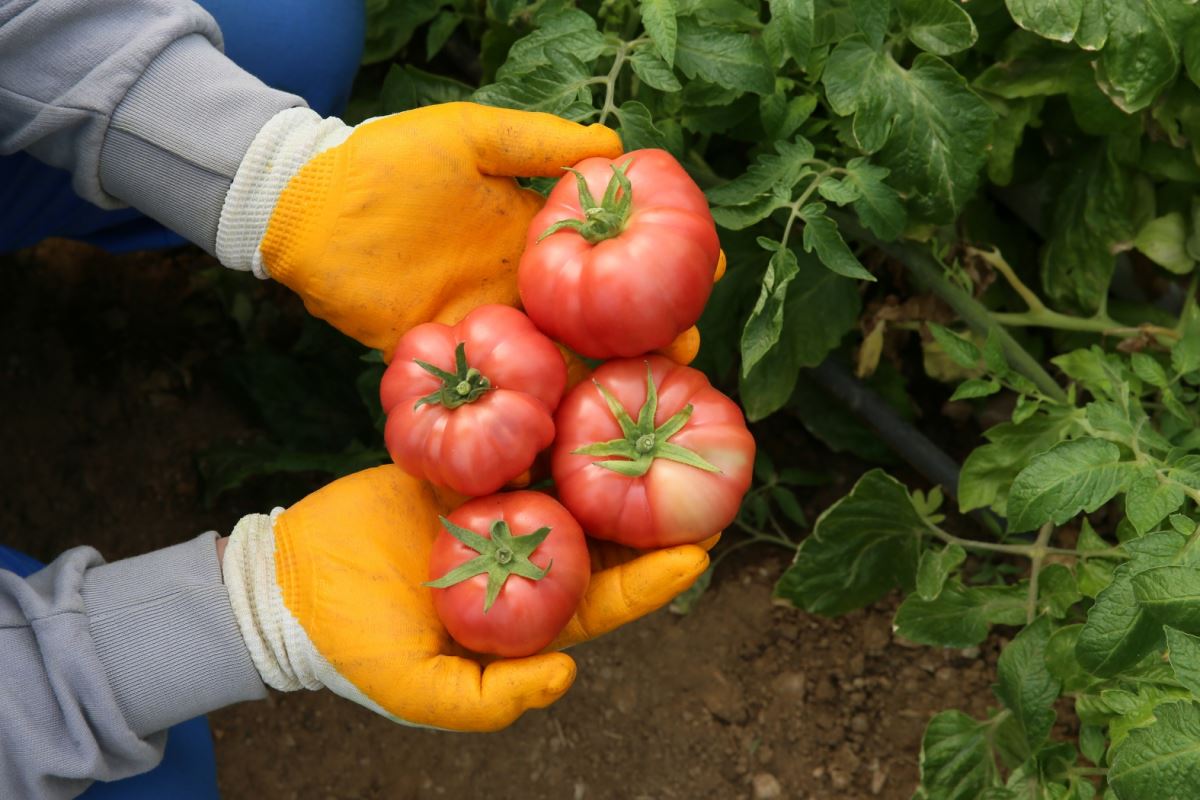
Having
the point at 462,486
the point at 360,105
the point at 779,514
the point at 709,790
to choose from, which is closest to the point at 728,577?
the point at 779,514

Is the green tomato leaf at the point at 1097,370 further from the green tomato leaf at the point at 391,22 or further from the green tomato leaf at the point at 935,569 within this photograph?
the green tomato leaf at the point at 391,22

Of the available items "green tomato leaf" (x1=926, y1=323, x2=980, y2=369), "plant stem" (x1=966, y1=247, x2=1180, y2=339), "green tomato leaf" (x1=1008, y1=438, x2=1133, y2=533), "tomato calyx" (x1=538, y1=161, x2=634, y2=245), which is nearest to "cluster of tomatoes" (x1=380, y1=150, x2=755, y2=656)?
"tomato calyx" (x1=538, y1=161, x2=634, y2=245)

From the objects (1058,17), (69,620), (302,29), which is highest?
(1058,17)

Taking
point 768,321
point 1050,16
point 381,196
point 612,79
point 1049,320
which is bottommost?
point 1049,320

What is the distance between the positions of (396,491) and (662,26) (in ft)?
2.19

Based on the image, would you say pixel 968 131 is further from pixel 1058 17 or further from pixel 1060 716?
pixel 1060 716

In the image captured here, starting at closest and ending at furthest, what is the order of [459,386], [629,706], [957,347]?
[459,386]
[957,347]
[629,706]

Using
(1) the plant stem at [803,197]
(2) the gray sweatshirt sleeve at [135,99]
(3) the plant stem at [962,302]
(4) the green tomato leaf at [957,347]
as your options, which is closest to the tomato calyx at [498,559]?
(1) the plant stem at [803,197]

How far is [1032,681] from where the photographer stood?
1498 millimetres

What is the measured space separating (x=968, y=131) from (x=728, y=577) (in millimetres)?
956

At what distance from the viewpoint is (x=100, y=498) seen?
90.0 inches

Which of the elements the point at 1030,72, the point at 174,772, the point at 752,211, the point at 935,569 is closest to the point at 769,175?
the point at 752,211

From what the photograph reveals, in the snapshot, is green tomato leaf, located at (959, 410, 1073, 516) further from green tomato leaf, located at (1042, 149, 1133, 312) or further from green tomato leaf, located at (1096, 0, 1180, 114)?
green tomato leaf, located at (1096, 0, 1180, 114)

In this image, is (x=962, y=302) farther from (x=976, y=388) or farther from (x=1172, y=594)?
(x=1172, y=594)
